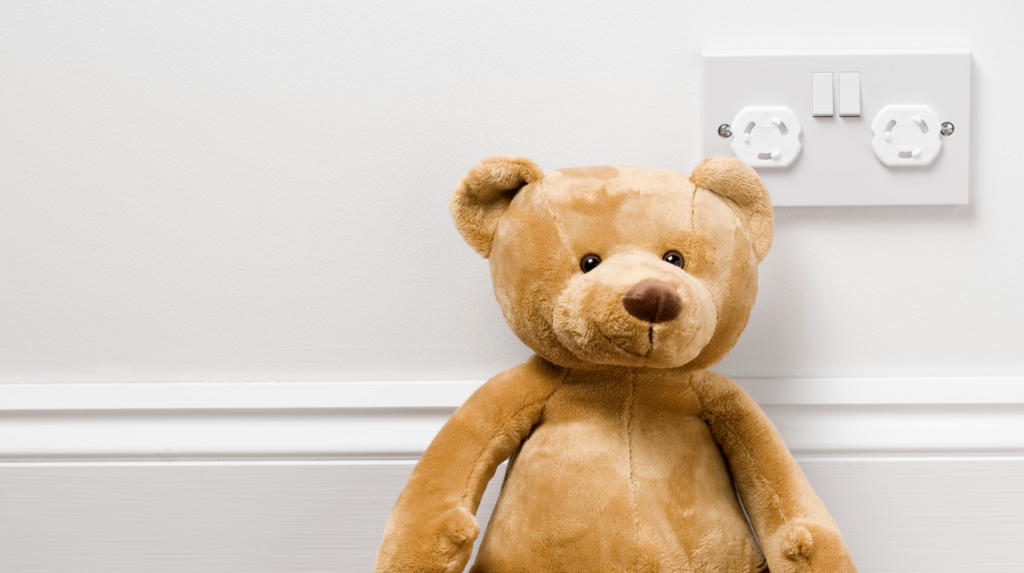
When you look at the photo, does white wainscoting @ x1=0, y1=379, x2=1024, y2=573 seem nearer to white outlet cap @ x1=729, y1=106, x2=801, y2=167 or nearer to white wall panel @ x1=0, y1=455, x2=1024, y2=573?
white wall panel @ x1=0, y1=455, x2=1024, y2=573

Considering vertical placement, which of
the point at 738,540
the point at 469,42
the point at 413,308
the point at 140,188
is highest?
the point at 469,42

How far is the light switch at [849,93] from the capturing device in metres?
0.57

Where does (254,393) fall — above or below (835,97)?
below

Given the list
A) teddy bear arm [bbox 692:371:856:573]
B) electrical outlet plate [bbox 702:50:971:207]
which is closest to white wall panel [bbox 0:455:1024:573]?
teddy bear arm [bbox 692:371:856:573]

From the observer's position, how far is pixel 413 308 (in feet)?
1.99

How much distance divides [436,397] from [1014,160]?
0.51 meters

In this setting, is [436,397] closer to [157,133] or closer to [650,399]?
[650,399]

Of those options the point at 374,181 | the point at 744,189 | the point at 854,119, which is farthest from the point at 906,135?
the point at 374,181

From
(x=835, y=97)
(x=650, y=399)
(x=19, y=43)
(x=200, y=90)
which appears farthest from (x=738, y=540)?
(x=19, y=43)

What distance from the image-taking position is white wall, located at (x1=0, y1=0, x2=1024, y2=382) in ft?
1.92

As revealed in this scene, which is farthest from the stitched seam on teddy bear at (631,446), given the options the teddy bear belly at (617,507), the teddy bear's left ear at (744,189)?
the teddy bear's left ear at (744,189)

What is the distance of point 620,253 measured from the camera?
0.44 meters

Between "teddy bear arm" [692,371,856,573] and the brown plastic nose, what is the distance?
0.12 m

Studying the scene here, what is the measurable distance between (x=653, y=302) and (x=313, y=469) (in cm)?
→ 34
